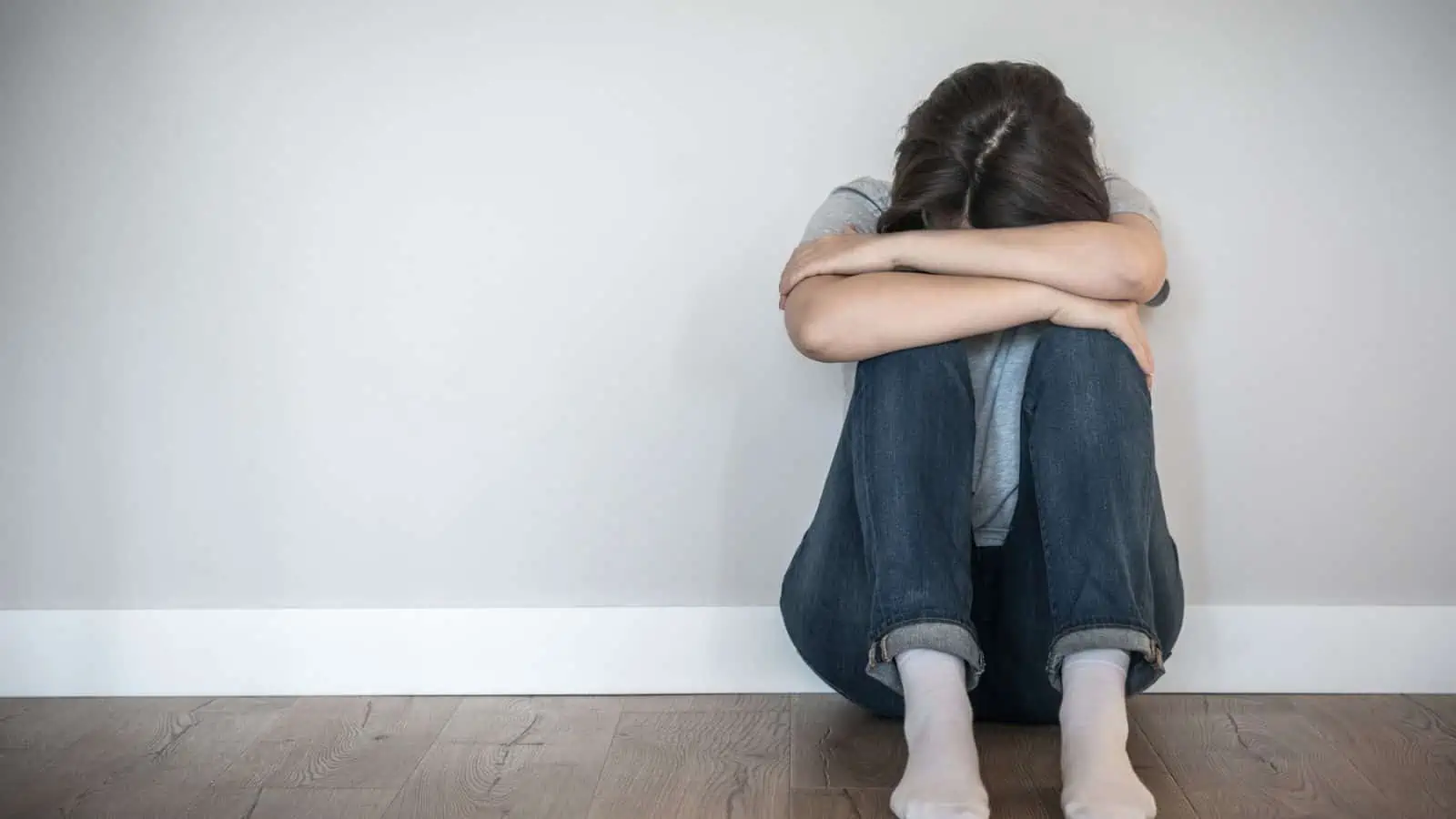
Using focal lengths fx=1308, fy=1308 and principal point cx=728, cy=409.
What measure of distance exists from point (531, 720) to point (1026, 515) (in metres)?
0.75

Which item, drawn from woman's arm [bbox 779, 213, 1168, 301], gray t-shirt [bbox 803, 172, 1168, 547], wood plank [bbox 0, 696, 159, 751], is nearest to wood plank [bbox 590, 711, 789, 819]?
gray t-shirt [bbox 803, 172, 1168, 547]

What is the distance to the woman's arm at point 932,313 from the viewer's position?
1434 millimetres

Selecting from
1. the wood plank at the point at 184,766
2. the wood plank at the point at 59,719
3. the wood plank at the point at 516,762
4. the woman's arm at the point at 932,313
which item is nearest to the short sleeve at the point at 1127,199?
A: the woman's arm at the point at 932,313

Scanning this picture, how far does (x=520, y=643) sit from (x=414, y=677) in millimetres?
167

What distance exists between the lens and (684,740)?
1.69 m

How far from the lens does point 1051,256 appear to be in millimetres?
1464

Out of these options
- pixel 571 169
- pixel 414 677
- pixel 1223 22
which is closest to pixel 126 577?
pixel 414 677

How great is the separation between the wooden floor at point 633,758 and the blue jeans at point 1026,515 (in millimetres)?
160

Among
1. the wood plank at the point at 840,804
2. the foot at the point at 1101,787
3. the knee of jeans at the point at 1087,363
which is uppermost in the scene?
the knee of jeans at the point at 1087,363

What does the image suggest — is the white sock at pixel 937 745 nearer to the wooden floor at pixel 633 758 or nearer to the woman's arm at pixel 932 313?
the wooden floor at pixel 633 758

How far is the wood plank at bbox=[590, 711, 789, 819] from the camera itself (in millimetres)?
1410

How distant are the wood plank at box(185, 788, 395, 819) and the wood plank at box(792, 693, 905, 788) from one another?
1.56 feet

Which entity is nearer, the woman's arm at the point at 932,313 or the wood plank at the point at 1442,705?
the woman's arm at the point at 932,313

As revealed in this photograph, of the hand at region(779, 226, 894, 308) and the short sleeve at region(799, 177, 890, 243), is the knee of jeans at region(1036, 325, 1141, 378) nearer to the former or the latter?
the hand at region(779, 226, 894, 308)
